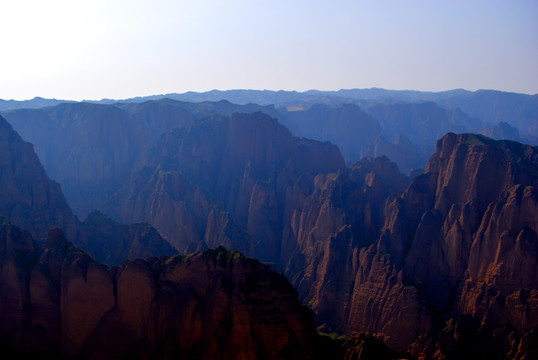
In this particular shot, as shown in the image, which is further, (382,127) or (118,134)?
(382,127)

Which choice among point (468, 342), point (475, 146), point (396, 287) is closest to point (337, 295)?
point (396, 287)

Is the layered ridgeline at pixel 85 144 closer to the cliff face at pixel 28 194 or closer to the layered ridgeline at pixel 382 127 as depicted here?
the cliff face at pixel 28 194

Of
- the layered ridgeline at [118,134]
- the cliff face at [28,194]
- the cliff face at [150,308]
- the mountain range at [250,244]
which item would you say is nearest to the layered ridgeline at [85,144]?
the layered ridgeline at [118,134]

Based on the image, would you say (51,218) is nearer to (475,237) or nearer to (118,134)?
(475,237)

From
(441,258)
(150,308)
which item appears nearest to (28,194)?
(150,308)

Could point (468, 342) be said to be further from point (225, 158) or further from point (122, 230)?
point (225, 158)
